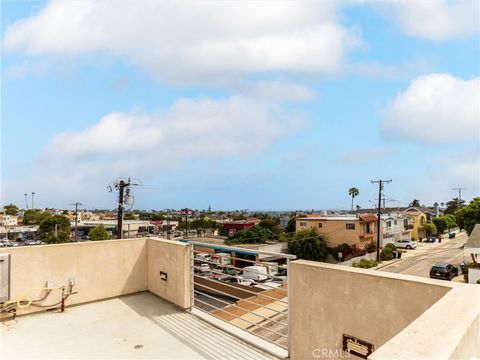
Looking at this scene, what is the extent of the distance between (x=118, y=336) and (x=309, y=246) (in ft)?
98.9

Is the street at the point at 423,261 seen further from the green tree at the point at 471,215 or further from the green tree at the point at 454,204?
the green tree at the point at 454,204

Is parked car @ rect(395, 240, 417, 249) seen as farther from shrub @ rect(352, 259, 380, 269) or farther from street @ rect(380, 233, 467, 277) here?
shrub @ rect(352, 259, 380, 269)

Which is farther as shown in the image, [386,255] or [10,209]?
[10,209]

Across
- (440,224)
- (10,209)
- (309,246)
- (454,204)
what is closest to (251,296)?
(309,246)

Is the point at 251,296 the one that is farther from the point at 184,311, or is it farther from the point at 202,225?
the point at 202,225

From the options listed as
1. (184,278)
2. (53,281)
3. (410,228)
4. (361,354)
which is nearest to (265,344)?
(361,354)

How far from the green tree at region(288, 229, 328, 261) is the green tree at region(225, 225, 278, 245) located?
529cm

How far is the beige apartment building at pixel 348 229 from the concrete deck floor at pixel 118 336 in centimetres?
2950

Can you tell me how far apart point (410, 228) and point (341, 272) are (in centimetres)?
4902

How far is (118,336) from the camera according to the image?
158 inches

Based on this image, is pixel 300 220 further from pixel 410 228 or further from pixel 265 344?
pixel 265 344

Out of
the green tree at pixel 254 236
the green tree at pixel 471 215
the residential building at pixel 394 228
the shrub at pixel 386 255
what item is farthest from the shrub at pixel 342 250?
the green tree at pixel 471 215

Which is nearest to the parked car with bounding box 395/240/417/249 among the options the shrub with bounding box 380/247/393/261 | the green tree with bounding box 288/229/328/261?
the shrub with bounding box 380/247/393/261

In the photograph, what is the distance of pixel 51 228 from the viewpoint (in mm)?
37406
